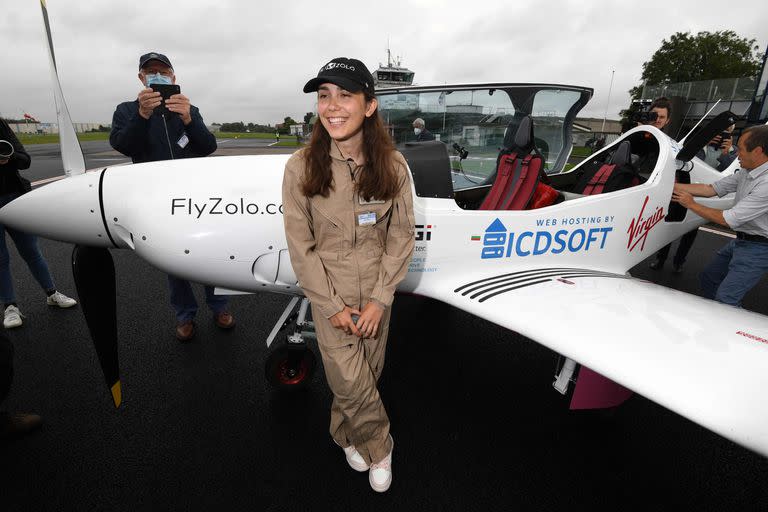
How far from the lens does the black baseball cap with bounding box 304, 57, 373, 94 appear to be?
4.40 ft

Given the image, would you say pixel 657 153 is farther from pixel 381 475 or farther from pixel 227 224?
pixel 227 224

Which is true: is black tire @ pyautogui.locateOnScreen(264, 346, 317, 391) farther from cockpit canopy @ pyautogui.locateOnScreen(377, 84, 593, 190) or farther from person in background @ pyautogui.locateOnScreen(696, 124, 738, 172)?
person in background @ pyautogui.locateOnScreen(696, 124, 738, 172)

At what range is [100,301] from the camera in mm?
2131

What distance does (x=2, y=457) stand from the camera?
1941 millimetres

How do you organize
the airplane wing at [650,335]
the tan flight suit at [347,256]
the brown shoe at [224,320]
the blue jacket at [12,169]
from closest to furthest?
the airplane wing at [650,335] < the tan flight suit at [347,256] < the blue jacket at [12,169] < the brown shoe at [224,320]

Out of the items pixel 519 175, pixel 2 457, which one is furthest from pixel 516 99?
pixel 2 457

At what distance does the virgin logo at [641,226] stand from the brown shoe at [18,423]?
4.00 m

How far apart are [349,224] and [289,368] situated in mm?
1380

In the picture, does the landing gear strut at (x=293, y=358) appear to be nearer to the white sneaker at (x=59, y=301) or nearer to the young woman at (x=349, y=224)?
the young woman at (x=349, y=224)

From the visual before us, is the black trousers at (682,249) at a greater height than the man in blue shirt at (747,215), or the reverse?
the man in blue shirt at (747,215)

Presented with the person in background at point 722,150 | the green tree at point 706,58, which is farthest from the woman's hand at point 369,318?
the green tree at point 706,58

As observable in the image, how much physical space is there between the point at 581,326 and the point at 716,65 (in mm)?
51908

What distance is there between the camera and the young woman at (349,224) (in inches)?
55.3

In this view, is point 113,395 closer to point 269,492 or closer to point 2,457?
point 2,457
